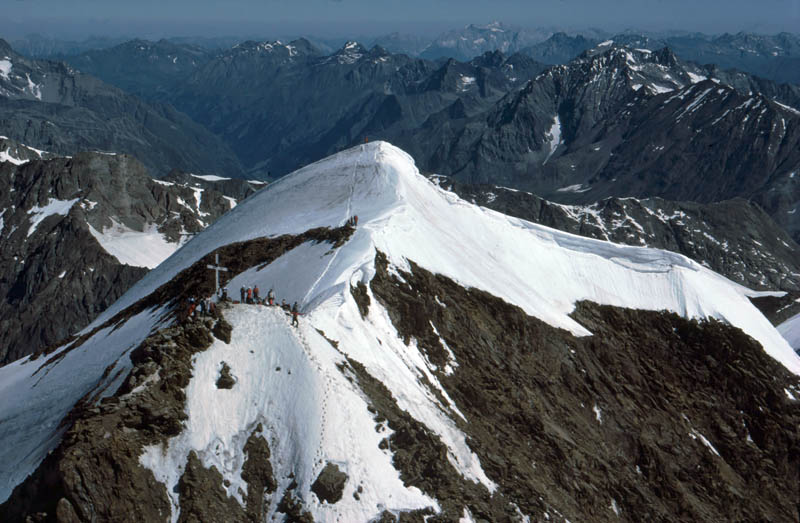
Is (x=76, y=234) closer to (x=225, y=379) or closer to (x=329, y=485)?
(x=225, y=379)

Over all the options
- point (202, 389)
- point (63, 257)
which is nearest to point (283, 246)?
point (202, 389)

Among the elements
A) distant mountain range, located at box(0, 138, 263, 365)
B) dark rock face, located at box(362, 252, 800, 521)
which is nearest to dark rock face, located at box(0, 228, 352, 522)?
dark rock face, located at box(362, 252, 800, 521)

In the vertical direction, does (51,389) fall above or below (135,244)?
above

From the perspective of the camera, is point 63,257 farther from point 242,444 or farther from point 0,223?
point 242,444

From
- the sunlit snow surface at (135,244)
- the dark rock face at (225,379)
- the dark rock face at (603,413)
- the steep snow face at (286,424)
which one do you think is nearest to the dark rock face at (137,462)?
the steep snow face at (286,424)

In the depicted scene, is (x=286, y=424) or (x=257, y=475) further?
(x=286, y=424)

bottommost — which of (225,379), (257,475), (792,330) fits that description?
(792,330)

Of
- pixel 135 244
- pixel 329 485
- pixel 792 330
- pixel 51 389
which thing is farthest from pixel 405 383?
pixel 135 244
